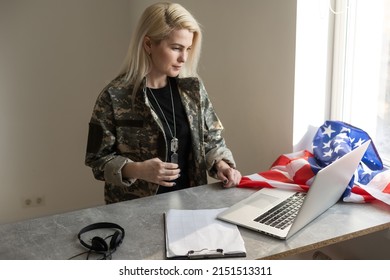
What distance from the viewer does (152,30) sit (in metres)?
1.66

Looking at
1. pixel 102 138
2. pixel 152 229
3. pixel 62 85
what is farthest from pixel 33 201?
pixel 152 229

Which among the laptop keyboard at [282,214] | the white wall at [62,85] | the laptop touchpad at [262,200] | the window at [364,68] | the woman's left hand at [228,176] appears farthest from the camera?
the white wall at [62,85]

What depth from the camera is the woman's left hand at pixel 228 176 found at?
161cm

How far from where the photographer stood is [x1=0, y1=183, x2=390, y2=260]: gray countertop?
1.18 m

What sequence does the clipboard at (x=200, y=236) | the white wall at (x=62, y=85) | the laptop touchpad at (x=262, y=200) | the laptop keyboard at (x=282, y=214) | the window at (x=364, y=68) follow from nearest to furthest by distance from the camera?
the clipboard at (x=200, y=236), the laptop keyboard at (x=282, y=214), the laptop touchpad at (x=262, y=200), the window at (x=364, y=68), the white wall at (x=62, y=85)

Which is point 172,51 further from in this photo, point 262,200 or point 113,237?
point 113,237

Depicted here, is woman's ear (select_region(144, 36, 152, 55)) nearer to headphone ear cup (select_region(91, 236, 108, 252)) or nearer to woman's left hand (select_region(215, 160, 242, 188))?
woman's left hand (select_region(215, 160, 242, 188))

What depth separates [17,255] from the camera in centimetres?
117

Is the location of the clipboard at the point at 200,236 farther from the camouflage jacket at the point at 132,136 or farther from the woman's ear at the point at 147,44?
the woman's ear at the point at 147,44

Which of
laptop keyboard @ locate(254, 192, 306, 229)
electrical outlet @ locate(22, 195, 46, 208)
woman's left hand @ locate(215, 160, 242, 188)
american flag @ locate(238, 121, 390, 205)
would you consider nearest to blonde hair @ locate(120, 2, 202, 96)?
woman's left hand @ locate(215, 160, 242, 188)

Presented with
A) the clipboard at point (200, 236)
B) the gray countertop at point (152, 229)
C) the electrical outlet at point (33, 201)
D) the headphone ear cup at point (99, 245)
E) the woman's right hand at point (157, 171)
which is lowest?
the electrical outlet at point (33, 201)

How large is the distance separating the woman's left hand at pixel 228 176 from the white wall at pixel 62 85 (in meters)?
0.66

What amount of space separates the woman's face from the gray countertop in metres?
0.47


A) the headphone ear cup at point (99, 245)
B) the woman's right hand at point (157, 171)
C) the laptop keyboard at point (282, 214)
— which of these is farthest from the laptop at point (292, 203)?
the headphone ear cup at point (99, 245)
